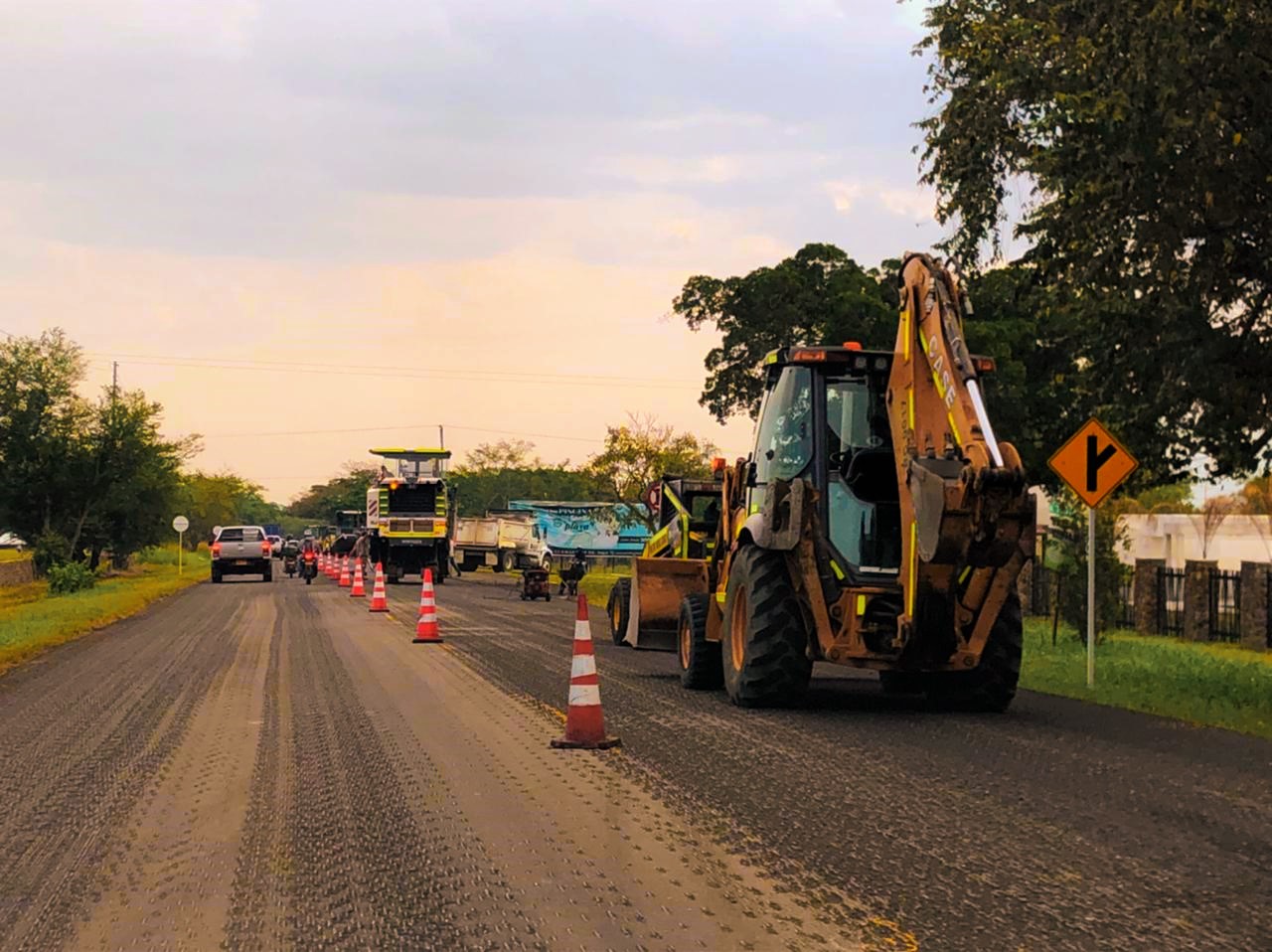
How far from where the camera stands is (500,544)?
2504 inches

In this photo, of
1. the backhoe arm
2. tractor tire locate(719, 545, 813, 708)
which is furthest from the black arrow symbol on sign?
tractor tire locate(719, 545, 813, 708)

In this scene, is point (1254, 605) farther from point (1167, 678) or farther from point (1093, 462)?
point (1093, 462)

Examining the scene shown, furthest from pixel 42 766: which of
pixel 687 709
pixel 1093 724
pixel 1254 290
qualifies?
pixel 1254 290

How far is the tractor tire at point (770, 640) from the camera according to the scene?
12688mm

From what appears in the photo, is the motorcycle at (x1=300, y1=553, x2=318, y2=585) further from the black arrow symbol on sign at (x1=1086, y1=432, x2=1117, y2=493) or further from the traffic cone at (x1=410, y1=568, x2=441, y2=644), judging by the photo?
the black arrow symbol on sign at (x1=1086, y1=432, x2=1117, y2=493)

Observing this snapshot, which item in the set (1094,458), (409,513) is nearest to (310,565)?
(409,513)

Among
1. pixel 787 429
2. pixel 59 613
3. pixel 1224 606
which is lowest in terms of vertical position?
pixel 59 613

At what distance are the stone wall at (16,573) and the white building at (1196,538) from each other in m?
41.0

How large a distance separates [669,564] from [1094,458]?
4826mm

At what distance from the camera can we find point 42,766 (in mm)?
10047

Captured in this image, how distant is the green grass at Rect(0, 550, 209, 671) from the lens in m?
21.9

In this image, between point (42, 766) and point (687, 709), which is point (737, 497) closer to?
point (687, 709)

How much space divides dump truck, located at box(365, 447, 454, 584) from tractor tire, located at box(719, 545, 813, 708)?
122ft

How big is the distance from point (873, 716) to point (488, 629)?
12.8 m
